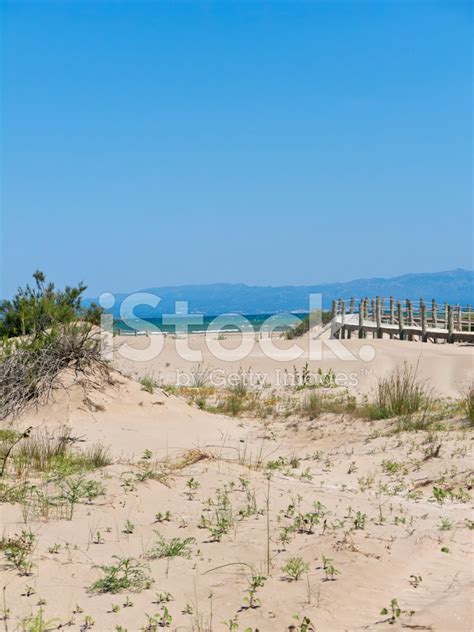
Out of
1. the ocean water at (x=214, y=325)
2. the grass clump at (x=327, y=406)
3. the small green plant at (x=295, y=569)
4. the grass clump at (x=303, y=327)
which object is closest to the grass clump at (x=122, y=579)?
the small green plant at (x=295, y=569)

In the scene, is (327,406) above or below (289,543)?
above

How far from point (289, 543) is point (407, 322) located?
93.8 feet

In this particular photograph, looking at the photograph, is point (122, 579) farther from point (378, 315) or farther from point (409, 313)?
point (409, 313)

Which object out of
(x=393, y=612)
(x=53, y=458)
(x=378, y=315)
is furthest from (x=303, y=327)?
(x=393, y=612)

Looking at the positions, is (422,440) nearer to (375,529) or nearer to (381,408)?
(381,408)

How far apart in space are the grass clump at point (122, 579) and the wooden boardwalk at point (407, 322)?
947 inches

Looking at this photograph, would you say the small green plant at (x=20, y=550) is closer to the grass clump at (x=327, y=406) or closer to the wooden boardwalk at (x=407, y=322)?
the grass clump at (x=327, y=406)

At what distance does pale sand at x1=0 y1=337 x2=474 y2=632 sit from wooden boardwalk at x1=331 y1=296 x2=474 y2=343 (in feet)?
63.4

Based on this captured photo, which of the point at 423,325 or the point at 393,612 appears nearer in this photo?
the point at 393,612

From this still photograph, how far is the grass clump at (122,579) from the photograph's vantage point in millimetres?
4191

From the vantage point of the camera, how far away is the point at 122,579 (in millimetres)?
4203

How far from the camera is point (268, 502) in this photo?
584cm

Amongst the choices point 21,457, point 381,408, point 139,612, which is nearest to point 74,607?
point 139,612

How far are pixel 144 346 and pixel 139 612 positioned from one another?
812 inches
